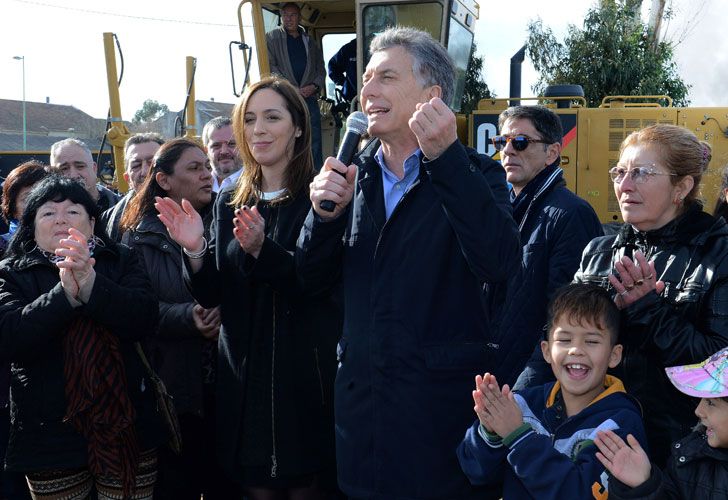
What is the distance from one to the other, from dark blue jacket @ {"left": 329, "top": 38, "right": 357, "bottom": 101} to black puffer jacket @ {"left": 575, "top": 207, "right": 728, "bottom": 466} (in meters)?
5.92

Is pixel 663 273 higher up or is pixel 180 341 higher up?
pixel 663 273

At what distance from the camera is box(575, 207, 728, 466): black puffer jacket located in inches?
102

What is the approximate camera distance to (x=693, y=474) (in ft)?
8.27

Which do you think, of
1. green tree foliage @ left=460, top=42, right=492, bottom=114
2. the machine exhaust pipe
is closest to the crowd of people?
the machine exhaust pipe

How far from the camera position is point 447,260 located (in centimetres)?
253

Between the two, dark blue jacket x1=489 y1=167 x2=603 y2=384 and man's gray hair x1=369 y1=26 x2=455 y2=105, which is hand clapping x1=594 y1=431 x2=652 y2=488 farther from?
man's gray hair x1=369 y1=26 x2=455 y2=105

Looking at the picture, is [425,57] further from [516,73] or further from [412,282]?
[516,73]

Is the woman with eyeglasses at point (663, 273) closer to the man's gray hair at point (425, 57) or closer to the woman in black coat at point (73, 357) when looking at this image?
the man's gray hair at point (425, 57)

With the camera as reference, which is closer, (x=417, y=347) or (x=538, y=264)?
(x=417, y=347)

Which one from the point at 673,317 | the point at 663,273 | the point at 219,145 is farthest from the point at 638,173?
the point at 219,145

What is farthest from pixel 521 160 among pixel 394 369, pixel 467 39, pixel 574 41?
pixel 574 41

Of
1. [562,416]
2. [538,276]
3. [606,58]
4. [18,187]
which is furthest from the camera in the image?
[606,58]

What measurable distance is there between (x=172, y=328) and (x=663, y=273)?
222cm

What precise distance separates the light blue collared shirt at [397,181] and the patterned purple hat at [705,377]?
1.07 m
